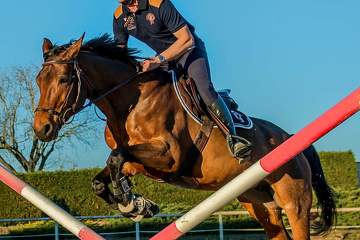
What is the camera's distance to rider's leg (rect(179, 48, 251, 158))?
6.10m

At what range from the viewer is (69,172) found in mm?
22219

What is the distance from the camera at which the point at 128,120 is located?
5.86m

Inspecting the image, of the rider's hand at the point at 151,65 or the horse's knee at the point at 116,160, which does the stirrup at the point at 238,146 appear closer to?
the rider's hand at the point at 151,65

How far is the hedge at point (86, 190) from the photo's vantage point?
21.2 m

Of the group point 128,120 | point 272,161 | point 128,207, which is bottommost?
point 272,161

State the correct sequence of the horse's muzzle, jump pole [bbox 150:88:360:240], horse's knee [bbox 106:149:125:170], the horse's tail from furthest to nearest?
the horse's tail → horse's knee [bbox 106:149:125:170] → the horse's muzzle → jump pole [bbox 150:88:360:240]

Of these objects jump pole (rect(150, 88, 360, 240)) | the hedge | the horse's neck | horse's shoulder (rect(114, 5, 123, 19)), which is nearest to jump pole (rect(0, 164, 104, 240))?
jump pole (rect(150, 88, 360, 240))

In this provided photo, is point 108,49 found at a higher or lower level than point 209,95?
higher

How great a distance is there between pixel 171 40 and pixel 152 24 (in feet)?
0.82

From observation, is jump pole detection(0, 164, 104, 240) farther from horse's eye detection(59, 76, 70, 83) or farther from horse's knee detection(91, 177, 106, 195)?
horse's knee detection(91, 177, 106, 195)

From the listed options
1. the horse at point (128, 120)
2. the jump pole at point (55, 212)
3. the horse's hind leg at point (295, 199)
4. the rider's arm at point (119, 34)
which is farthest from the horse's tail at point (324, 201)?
the jump pole at point (55, 212)

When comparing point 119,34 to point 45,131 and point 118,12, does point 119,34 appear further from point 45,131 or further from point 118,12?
point 45,131

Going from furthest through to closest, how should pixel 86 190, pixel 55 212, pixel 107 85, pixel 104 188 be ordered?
pixel 86 190
pixel 107 85
pixel 104 188
pixel 55 212

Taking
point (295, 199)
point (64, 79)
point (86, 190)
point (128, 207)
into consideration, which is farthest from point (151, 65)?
point (86, 190)
